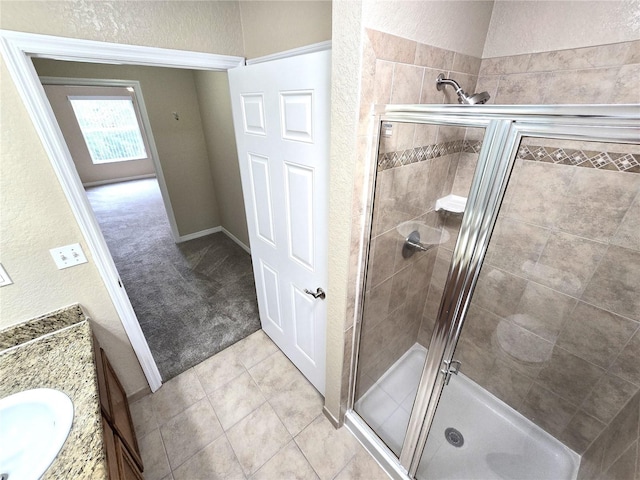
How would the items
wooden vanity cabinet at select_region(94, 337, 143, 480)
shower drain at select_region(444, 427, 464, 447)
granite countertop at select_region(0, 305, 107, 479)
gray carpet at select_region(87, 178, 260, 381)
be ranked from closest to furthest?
1. granite countertop at select_region(0, 305, 107, 479)
2. wooden vanity cabinet at select_region(94, 337, 143, 480)
3. shower drain at select_region(444, 427, 464, 447)
4. gray carpet at select_region(87, 178, 260, 381)

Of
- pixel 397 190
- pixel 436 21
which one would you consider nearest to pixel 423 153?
pixel 397 190

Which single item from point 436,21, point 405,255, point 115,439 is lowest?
point 115,439

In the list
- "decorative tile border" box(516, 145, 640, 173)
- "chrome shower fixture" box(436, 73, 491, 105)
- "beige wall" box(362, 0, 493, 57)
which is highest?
"beige wall" box(362, 0, 493, 57)

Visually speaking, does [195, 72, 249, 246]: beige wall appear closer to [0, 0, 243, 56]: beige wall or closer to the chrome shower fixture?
[0, 0, 243, 56]: beige wall

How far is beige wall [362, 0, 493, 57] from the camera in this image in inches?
32.1

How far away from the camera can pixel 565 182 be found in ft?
4.07

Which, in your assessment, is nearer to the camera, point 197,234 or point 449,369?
point 449,369

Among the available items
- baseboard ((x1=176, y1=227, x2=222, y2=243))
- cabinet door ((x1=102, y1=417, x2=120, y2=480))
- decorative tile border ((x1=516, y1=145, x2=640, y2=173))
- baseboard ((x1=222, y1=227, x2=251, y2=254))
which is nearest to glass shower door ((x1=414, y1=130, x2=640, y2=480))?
decorative tile border ((x1=516, y1=145, x2=640, y2=173))

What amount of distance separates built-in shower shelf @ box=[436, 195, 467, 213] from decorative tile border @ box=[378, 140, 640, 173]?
0.77 ft

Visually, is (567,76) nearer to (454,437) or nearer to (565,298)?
(565,298)

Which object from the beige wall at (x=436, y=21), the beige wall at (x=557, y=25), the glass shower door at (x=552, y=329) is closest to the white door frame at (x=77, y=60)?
the beige wall at (x=436, y=21)

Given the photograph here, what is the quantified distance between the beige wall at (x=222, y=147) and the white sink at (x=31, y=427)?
2495mm

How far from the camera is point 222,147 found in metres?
3.25

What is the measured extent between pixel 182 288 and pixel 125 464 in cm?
195
